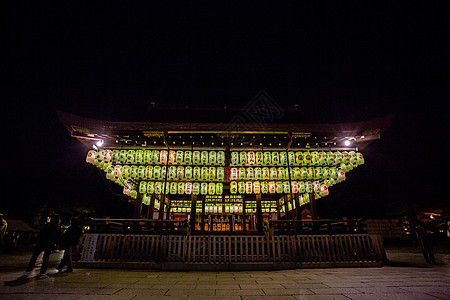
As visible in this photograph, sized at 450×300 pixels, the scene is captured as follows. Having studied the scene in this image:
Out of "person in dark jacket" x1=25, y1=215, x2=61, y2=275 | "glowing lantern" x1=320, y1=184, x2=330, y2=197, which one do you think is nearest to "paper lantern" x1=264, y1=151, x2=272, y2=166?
"glowing lantern" x1=320, y1=184, x2=330, y2=197

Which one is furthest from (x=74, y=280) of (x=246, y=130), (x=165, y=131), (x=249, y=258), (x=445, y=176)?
(x=445, y=176)

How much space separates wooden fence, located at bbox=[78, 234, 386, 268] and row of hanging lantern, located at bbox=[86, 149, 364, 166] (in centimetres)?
375

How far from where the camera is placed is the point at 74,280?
18.2ft

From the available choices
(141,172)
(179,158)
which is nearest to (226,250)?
(179,158)

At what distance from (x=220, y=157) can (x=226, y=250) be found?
449 centimetres

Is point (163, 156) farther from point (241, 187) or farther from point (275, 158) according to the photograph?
point (275, 158)

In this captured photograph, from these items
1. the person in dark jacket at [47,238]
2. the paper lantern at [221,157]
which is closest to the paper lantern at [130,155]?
the person in dark jacket at [47,238]

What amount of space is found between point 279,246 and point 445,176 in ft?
94.9

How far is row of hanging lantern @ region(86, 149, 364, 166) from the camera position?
10.7 m

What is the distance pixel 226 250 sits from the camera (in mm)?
8273

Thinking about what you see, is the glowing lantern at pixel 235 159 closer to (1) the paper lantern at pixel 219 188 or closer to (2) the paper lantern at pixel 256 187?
(2) the paper lantern at pixel 256 187

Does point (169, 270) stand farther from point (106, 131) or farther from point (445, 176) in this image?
point (445, 176)

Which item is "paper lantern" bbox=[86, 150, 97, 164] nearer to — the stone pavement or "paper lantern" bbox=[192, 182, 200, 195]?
"paper lantern" bbox=[192, 182, 200, 195]

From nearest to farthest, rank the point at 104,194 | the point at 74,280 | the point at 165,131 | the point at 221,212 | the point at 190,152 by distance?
1. the point at 74,280
2. the point at 165,131
3. the point at 190,152
4. the point at 221,212
5. the point at 104,194
